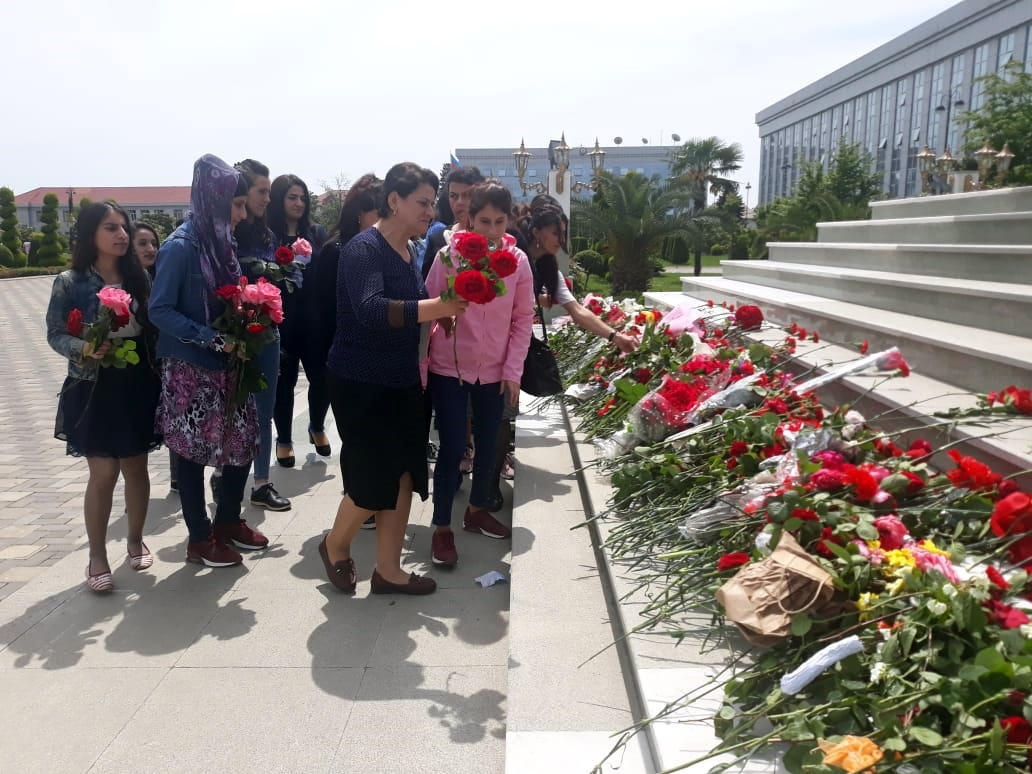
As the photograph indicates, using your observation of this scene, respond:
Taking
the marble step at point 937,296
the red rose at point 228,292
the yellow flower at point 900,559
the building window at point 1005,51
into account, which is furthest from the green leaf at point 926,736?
the building window at point 1005,51

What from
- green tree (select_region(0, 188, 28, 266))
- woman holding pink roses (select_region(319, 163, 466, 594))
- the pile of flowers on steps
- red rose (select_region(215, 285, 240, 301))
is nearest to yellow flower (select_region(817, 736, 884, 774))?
the pile of flowers on steps

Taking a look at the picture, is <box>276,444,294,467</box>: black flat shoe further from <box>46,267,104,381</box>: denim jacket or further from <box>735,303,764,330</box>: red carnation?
<box>735,303,764,330</box>: red carnation

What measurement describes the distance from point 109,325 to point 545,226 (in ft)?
7.37

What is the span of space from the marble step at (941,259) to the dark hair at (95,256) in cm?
475

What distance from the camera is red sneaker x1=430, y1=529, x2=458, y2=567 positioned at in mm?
3777

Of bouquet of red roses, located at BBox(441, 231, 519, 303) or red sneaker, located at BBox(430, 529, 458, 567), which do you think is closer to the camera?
bouquet of red roses, located at BBox(441, 231, 519, 303)

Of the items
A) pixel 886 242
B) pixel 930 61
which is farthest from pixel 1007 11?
pixel 886 242

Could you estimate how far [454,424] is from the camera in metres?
3.76

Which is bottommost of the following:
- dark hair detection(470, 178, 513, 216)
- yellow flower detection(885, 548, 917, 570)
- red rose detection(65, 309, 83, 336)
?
yellow flower detection(885, 548, 917, 570)

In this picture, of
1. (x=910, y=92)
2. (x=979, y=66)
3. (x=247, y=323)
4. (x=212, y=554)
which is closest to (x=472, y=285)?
(x=247, y=323)

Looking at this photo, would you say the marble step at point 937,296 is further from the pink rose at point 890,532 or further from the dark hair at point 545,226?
the pink rose at point 890,532

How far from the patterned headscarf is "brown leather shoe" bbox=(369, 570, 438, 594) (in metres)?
1.45

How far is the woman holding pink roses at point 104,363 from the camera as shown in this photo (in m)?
3.46

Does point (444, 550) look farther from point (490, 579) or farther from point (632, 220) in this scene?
point (632, 220)
